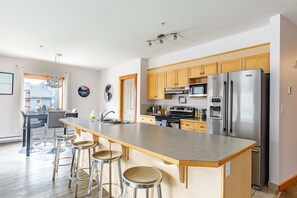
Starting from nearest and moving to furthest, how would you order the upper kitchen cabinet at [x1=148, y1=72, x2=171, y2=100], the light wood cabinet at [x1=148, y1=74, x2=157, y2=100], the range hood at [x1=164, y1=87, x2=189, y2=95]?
the range hood at [x1=164, y1=87, x2=189, y2=95]
the upper kitchen cabinet at [x1=148, y1=72, x2=171, y2=100]
the light wood cabinet at [x1=148, y1=74, x2=157, y2=100]

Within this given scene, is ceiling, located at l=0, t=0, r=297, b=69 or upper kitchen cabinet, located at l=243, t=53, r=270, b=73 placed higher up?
ceiling, located at l=0, t=0, r=297, b=69

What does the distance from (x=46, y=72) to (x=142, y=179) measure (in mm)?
5771

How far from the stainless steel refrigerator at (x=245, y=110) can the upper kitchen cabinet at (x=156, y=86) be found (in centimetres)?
183

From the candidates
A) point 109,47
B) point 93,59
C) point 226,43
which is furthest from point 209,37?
point 93,59

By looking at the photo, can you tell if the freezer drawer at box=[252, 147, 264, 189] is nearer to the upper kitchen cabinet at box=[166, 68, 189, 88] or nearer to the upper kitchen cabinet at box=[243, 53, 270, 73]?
the upper kitchen cabinet at box=[243, 53, 270, 73]

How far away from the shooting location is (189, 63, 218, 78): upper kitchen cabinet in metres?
3.53

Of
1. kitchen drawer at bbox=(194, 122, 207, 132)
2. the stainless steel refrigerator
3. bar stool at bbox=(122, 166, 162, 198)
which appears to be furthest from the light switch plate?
kitchen drawer at bbox=(194, 122, 207, 132)

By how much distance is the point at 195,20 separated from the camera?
2.72m

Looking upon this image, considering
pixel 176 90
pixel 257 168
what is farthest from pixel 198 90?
pixel 257 168

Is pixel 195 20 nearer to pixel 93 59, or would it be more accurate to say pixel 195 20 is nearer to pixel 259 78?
pixel 259 78

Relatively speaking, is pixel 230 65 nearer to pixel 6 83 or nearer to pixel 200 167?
pixel 200 167

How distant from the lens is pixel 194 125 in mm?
3547

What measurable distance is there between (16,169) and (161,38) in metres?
3.60

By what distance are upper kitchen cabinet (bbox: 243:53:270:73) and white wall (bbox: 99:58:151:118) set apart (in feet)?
9.04
